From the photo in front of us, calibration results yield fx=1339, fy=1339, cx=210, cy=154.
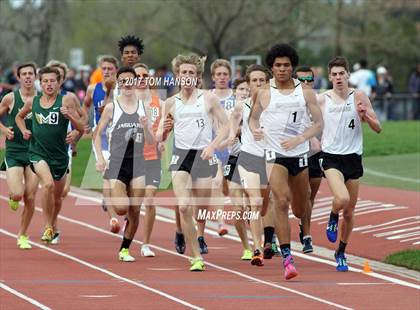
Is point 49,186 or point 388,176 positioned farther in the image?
point 388,176

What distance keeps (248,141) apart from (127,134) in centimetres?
136

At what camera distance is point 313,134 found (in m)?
13.4

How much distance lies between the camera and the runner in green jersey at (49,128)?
15898 millimetres

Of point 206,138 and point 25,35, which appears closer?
point 206,138

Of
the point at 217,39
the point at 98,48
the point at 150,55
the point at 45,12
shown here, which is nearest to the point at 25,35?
the point at 45,12

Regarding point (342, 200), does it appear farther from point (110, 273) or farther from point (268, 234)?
point (110, 273)

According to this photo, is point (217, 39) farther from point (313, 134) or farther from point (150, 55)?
point (313, 134)

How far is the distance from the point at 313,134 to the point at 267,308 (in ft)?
7.34

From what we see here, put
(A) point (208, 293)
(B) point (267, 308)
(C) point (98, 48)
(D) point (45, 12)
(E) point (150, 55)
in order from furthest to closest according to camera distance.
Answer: (C) point (98, 48) → (E) point (150, 55) → (D) point (45, 12) → (A) point (208, 293) → (B) point (267, 308)

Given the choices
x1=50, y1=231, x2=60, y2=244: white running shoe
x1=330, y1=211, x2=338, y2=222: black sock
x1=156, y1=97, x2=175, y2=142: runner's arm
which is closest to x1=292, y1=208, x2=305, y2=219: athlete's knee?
x1=330, y1=211, x2=338, y2=222: black sock

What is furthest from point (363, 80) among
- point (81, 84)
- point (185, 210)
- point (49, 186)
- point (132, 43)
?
point (185, 210)

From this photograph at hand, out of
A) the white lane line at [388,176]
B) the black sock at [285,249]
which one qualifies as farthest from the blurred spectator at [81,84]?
the black sock at [285,249]

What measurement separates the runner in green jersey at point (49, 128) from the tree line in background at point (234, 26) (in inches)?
1179

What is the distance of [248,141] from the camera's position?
1485cm
